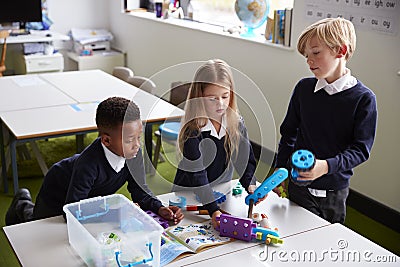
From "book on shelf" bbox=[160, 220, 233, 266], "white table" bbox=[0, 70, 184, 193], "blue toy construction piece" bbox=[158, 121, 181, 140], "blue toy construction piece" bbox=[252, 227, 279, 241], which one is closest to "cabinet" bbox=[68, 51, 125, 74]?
"white table" bbox=[0, 70, 184, 193]

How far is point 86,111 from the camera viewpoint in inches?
116

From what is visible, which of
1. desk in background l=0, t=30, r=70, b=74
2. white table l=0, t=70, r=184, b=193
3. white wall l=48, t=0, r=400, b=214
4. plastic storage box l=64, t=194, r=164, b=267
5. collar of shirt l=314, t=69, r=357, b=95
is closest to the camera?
plastic storage box l=64, t=194, r=164, b=267

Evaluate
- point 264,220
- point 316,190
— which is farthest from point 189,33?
point 264,220

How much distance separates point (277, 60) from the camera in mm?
3459

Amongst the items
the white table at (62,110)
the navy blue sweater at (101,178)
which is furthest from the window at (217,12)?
the navy blue sweater at (101,178)

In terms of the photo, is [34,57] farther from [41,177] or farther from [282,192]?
[282,192]

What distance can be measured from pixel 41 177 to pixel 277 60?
179cm

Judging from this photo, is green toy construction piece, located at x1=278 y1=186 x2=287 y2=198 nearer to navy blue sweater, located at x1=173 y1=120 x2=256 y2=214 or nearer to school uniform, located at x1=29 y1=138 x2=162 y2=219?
navy blue sweater, located at x1=173 y1=120 x2=256 y2=214

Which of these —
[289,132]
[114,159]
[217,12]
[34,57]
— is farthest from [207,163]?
[34,57]

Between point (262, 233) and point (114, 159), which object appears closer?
point (262, 233)

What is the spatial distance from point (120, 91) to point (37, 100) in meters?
0.53

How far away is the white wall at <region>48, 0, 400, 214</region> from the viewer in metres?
2.75

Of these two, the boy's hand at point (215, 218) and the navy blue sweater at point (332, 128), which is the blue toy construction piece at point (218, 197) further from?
the navy blue sweater at point (332, 128)

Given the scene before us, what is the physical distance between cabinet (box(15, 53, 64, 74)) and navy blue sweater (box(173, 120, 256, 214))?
151 inches
